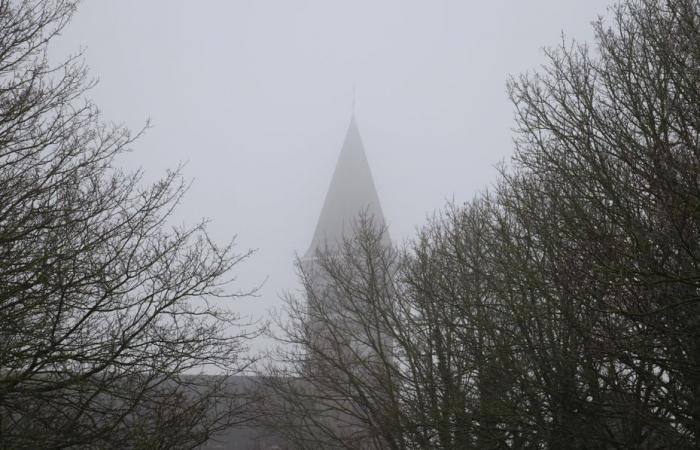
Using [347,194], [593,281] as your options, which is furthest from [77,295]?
[347,194]

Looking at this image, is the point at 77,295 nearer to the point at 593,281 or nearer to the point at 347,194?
the point at 593,281

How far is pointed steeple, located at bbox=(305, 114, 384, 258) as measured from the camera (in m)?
46.8

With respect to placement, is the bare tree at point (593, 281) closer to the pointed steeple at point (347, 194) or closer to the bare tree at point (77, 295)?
the bare tree at point (77, 295)

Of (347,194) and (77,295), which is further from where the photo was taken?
(347,194)

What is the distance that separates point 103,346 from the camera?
6.86 metres

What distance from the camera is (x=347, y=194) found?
48.4 metres

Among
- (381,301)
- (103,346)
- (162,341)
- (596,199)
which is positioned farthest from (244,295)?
(381,301)

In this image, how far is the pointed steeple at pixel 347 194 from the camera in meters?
46.8

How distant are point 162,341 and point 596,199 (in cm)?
471

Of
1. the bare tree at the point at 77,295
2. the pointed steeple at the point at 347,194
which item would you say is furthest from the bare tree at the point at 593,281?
the pointed steeple at the point at 347,194

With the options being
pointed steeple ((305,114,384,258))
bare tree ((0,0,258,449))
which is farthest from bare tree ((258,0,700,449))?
pointed steeple ((305,114,384,258))

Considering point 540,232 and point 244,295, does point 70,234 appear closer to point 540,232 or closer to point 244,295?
point 244,295

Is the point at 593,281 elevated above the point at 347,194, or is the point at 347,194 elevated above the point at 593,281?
the point at 347,194

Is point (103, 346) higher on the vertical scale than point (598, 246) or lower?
lower
